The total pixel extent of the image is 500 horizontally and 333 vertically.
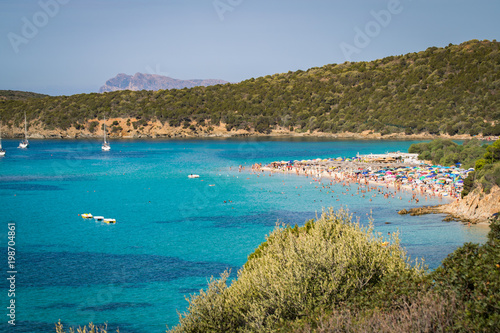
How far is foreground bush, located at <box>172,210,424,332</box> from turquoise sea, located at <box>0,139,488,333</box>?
23.7ft

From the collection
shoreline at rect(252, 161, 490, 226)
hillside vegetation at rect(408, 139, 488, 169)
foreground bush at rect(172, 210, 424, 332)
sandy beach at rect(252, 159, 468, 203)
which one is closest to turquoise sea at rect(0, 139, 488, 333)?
shoreline at rect(252, 161, 490, 226)

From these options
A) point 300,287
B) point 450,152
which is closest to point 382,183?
point 450,152

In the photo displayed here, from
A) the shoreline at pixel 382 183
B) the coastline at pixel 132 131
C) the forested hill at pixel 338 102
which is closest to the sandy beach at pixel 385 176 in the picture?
the shoreline at pixel 382 183

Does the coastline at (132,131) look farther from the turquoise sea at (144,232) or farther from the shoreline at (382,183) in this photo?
the turquoise sea at (144,232)

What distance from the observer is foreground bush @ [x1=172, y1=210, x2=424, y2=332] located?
1196 cm

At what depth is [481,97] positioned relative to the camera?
123562 mm

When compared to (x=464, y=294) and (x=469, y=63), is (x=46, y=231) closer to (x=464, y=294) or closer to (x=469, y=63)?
(x=464, y=294)

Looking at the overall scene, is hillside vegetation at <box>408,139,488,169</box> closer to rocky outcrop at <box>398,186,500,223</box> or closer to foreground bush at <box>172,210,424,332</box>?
rocky outcrop at <box>398,186,500,223</box>

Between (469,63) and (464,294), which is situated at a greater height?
(469,63)

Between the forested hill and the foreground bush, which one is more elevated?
the forested hill

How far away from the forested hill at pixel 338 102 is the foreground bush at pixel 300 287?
111193 millimetres

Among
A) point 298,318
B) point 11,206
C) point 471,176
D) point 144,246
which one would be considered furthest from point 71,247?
point 471,176

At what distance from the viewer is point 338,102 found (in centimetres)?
14825

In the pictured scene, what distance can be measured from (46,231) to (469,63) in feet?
423
